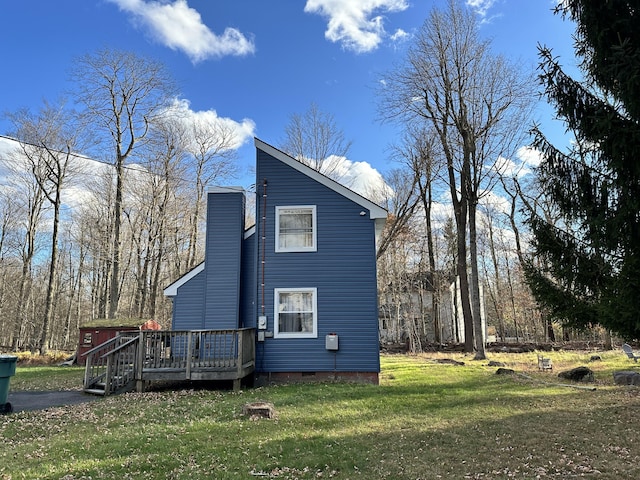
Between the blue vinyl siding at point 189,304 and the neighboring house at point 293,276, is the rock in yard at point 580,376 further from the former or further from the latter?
the blue vinyl siding at point 189,304

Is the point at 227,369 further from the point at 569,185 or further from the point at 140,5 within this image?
the point at 140,5

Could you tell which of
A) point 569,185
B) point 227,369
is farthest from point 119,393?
point 569,185

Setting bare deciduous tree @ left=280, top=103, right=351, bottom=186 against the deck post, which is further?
bare deciduous tree @ left=280, top=103, right=351, bottom=186

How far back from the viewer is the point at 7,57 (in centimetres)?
1297

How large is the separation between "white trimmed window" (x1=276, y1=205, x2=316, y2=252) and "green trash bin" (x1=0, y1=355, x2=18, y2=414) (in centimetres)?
670

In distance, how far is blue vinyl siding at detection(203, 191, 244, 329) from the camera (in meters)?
12.4

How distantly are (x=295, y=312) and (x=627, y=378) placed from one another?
8.78m

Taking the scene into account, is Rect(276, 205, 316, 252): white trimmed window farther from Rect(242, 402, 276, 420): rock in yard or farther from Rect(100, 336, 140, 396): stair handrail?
Rect(242, 402, 276, 420): rock in yard

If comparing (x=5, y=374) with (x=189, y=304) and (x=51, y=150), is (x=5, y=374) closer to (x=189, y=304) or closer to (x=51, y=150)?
(x=189, y=304)

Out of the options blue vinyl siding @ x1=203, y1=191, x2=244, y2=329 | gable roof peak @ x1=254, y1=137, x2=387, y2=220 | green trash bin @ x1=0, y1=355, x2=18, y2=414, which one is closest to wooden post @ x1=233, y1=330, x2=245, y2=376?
blue vinyl siding @ x1=203, y1=191, x2=244, y2=329

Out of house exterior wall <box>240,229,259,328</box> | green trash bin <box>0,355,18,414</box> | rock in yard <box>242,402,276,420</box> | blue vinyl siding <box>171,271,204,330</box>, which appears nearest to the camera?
rock in yard <box>242,402,276,420</box>

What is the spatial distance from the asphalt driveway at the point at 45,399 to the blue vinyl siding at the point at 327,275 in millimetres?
4496

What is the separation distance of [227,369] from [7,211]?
91.6 feet

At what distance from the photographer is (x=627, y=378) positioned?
10.5 m
